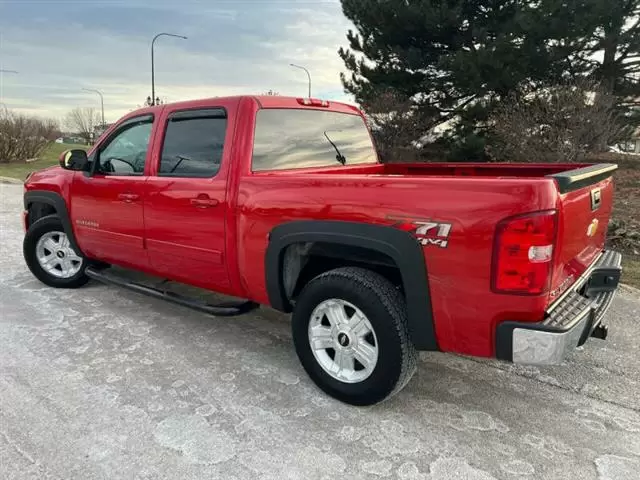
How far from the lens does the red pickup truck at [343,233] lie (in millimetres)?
2336

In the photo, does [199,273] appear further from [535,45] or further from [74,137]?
[74,137]

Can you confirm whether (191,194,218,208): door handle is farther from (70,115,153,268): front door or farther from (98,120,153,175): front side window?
(98,120,153,175): front side window

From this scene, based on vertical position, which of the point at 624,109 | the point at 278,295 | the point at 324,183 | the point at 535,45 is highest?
the point at 535,45

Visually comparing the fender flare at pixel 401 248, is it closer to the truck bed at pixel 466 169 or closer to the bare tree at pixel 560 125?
the truck bed at pixel 466 169

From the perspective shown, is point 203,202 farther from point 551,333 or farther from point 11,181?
point 11,181

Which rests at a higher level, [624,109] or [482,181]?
[624,109]

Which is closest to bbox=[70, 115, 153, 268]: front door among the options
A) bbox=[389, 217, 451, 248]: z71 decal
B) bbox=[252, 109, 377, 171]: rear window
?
bbox=[252, 109, 377, 171]: rear window

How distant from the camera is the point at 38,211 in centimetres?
530

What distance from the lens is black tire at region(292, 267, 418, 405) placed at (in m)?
2.71

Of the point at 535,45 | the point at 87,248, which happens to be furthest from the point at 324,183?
the point at 535,45

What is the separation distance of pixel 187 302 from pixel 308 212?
1428 millimetres

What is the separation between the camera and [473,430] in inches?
108

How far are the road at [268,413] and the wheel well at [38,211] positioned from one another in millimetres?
1529

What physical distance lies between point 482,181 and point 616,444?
1.55 meters
